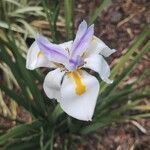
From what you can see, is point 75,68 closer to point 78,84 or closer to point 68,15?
point 78,84

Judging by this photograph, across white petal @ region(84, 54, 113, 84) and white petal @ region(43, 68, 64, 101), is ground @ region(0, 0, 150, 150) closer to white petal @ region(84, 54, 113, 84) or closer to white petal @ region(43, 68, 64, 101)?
white petal @ region(43, 68, 64, 101)

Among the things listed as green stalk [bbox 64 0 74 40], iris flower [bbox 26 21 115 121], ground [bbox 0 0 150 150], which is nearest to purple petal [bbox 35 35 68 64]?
iris flower [bbox 26 21 115 121]

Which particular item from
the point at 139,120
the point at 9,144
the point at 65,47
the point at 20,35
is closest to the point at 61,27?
the point at 20,35

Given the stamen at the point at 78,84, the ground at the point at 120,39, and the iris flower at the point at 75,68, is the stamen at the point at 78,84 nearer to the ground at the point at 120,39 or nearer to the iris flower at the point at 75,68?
the iris flower at the point at 75,68

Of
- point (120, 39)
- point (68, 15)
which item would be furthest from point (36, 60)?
point (120, 39)

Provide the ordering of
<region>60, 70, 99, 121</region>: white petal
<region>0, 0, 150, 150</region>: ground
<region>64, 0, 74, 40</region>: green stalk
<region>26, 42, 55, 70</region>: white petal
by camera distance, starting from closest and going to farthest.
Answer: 1. <region>60, 70, 99, 121</region>: white petal
2. <region>26, 42, 55, 70</region>: white petal
3. <region>64, 0, 74, 40</region>: green stalk
4. <region>0, 0, 150, 150</region>: ground

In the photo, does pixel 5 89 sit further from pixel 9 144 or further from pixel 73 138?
pixel 73 138

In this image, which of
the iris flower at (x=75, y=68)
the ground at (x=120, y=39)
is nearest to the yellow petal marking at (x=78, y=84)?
the iris flower at (x=75, y=68)
